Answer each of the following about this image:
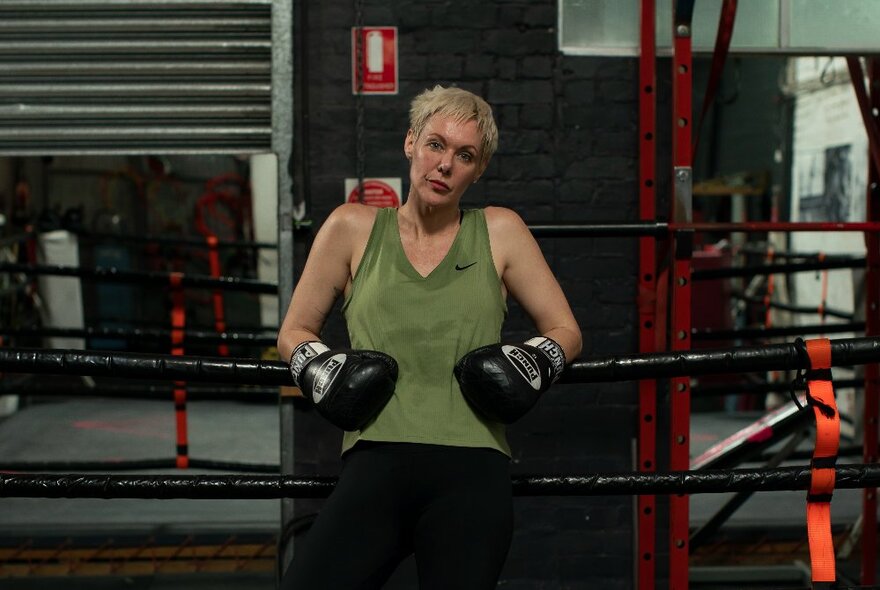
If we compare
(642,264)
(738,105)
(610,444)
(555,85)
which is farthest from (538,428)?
(738,105)

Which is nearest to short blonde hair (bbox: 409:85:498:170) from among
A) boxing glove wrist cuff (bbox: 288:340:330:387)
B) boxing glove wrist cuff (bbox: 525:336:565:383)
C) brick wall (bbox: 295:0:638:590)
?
boxing glove wrist cuff (bbox: 525:336:565:383)

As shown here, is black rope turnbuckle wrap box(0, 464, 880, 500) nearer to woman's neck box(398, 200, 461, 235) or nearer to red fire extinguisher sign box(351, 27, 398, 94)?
woman's neck box(398, 200, 461, 235)

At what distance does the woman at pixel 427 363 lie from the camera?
1.92 m

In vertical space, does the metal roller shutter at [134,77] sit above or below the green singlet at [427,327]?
above

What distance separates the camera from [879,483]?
2090 mm

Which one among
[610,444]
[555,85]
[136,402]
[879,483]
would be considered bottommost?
[136,402]

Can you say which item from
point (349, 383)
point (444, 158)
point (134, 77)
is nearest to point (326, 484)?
point (349, 383)

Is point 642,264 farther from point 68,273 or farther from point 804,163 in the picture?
point 804,163

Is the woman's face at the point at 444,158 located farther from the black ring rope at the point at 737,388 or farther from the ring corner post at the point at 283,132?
the black ring rope at the point at 737,388

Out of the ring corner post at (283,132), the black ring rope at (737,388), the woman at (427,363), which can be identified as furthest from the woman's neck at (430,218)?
the black ring rope at (737,388)

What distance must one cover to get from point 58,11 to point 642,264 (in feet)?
6.93

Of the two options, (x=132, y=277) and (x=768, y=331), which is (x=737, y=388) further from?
(x=132, y=277)

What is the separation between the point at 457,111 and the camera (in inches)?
81.2

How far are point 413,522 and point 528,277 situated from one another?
1.91 feet
